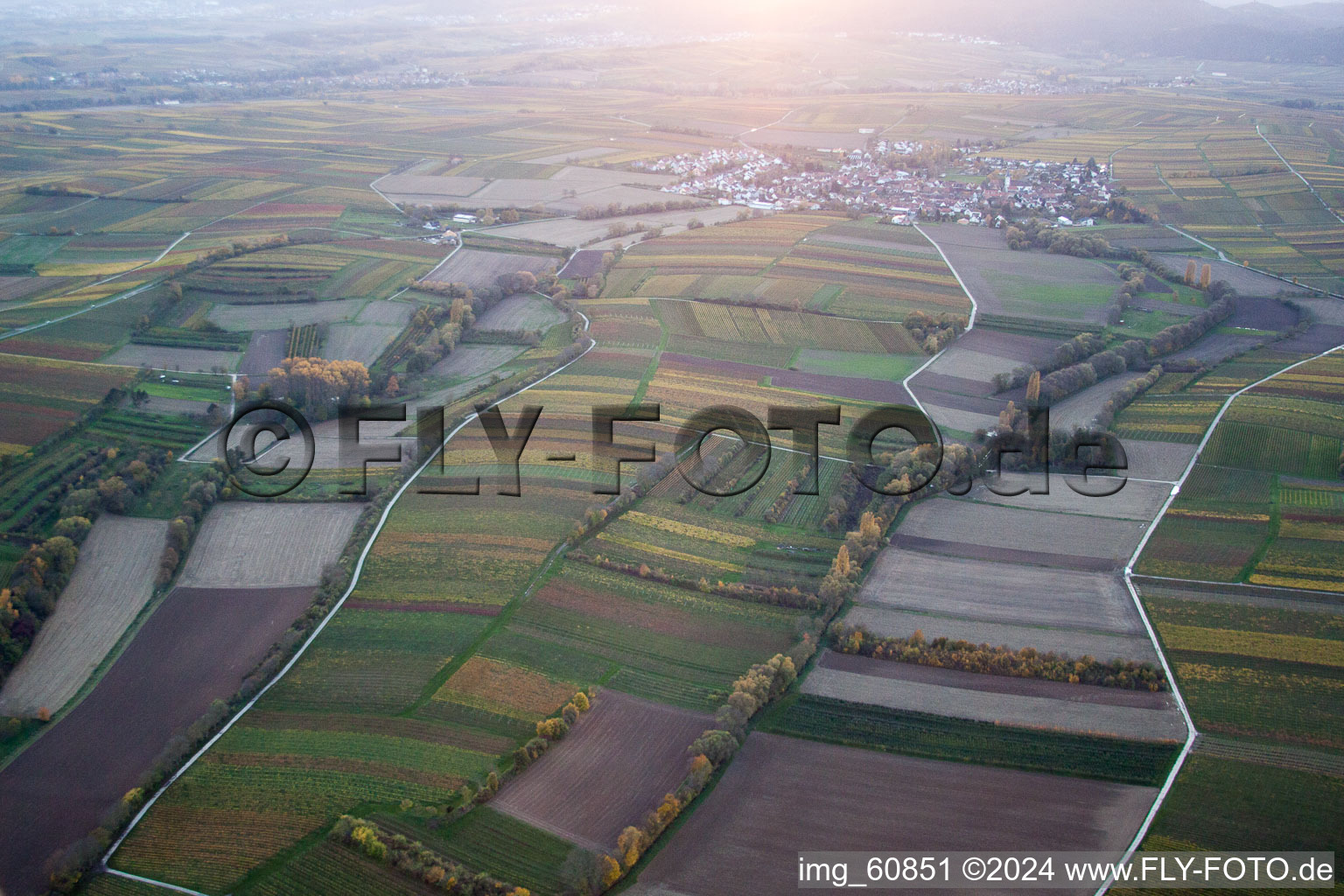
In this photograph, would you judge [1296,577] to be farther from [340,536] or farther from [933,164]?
[933,164]

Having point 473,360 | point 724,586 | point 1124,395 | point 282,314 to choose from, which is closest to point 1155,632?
point 724,586

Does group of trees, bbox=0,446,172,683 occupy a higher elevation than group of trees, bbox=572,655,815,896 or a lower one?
higher

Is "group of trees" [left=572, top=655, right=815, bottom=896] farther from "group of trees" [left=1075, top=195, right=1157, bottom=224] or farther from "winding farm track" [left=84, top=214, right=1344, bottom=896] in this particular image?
"group of trees" [left=1075, top=195, right=1157, bottom=224]

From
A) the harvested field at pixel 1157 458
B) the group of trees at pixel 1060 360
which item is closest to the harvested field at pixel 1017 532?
the harvested field at pixel 1157 458

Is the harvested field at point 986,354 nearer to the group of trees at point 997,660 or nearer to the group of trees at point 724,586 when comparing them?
the group of trees at point 724,586

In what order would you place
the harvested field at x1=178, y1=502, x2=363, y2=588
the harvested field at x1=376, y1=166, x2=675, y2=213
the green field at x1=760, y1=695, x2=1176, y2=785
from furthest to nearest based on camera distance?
the harvested field at x1=376, y1=166, x2=675, y2=213, the harvested field at x1=178, y1=502, x2=363, y2=588, the green field at x1=760, y1=695, x2=1176, y2=785

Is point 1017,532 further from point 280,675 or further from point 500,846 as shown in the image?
point 280,675

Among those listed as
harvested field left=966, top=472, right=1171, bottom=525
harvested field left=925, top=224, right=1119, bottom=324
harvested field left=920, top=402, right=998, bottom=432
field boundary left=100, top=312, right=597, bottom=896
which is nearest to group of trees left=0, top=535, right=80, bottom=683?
field boundary left=100, top=312, right=597, bottom=896
